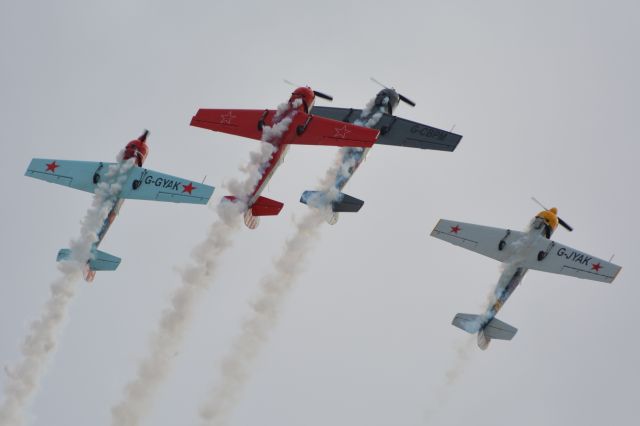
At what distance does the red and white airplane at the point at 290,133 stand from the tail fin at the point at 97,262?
6.33 meters

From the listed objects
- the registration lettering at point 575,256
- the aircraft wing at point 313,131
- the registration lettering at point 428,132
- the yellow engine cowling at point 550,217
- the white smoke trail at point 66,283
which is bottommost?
the white smoke trail at point 66,283

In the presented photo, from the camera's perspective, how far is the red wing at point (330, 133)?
61.3m

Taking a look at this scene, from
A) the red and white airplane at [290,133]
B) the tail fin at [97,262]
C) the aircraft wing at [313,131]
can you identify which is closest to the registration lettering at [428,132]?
the red and white airplane at [290,133]

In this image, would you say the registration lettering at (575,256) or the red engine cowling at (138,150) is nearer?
the red engine cowling at (138,150)

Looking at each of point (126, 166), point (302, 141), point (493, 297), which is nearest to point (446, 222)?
point (493, 297)

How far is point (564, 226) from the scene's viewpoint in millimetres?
66938

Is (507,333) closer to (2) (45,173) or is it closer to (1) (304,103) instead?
(1) (304,103)

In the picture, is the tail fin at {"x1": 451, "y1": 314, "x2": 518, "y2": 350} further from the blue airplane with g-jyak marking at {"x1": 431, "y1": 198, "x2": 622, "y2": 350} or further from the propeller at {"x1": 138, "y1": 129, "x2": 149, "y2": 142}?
the propeller at {"x1": 138, "y1": 129, "x2": 149, "y2": 142}

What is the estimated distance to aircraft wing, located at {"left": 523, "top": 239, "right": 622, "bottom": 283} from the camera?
64.8m

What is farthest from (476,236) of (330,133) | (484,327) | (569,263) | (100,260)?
(100,260)

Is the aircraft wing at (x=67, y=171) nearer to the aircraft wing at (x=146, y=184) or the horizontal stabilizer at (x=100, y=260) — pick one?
the aircraft wing at (x=146, y=184)

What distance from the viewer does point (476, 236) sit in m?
66.1

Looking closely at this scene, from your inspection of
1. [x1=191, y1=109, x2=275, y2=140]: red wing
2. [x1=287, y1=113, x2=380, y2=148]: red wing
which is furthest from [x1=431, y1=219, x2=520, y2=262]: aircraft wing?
[x1=191, y1=109, x2=275, y2=140]: red wing

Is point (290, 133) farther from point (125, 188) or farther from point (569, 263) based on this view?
point (569, 263)
